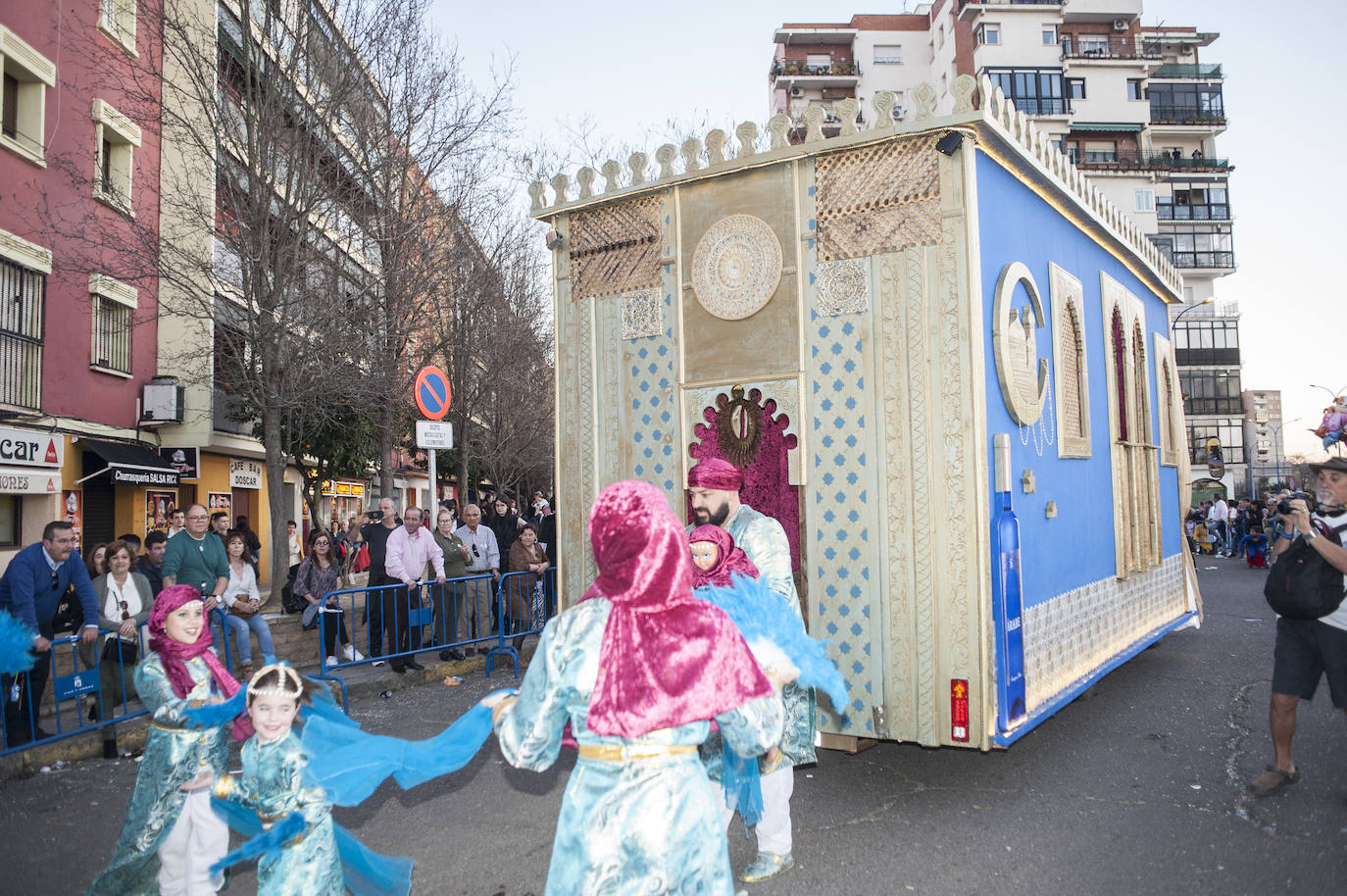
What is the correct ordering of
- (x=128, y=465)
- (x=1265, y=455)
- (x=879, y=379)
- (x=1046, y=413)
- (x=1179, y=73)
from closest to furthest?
(x=879, y=379)
(x=1046, y=413)
(x=128, y=465)
(x=1265, y=455)
(x=1179, y=73)

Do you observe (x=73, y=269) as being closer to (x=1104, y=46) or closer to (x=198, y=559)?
(x=198, y=559)

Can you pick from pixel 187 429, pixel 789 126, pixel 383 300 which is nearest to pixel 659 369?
pixel 789 126

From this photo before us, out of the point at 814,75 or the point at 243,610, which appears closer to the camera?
the point at 243,610

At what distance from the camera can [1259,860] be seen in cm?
447

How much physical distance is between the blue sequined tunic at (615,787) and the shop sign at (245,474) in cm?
2277

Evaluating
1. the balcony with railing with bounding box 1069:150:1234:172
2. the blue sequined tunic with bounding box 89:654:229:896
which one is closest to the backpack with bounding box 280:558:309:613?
the blue sequined tunic with bounding box 89:654:229:896

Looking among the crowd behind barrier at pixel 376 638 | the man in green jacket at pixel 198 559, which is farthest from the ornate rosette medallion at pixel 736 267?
the man in green jacket at pixel 198 559

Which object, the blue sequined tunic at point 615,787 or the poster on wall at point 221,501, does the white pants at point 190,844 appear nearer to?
the blue sequined tunic at point 615,787

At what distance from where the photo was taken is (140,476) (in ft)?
56.6

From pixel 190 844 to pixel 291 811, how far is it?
0.87m

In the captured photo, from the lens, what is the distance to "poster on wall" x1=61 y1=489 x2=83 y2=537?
1573cm

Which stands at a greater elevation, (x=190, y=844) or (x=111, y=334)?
(x=111, y=334)

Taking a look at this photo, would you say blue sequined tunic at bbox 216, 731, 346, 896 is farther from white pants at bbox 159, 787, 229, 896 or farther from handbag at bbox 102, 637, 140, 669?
handbag at bbox 102, 637, 140, 669

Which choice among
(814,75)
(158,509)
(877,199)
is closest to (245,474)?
(158,509)
